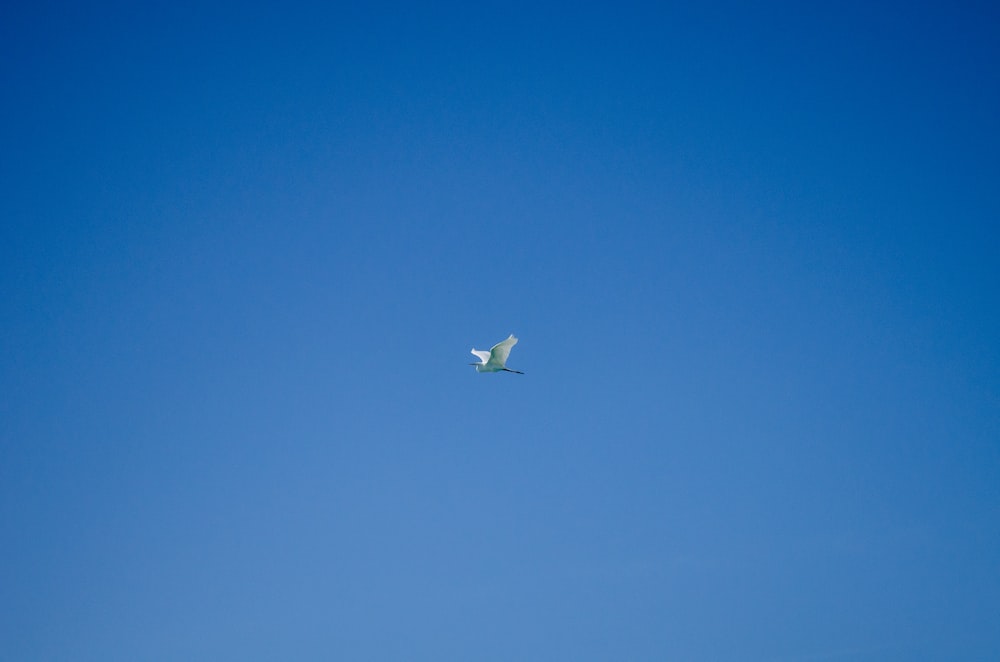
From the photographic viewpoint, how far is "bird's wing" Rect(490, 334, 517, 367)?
3472 centimetres

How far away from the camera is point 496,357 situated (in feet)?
119

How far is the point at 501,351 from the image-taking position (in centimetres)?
3572

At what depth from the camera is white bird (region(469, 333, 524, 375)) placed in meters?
34.9

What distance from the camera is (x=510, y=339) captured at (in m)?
34.5

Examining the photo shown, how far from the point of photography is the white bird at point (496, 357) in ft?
114

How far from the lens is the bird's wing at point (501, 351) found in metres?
34.7

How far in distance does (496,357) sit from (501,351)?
751 millimetres
